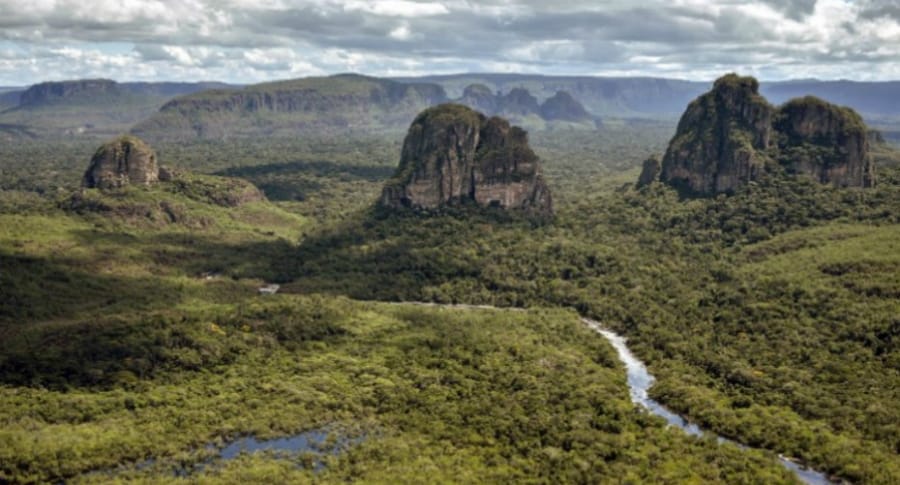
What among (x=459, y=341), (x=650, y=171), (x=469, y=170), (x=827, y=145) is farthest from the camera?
(x=650, y=171)

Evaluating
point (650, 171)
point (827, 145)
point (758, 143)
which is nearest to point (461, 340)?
point (758, 143)

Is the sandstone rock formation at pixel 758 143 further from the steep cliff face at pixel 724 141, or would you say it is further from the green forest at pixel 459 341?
the green forest at pixel 459 341

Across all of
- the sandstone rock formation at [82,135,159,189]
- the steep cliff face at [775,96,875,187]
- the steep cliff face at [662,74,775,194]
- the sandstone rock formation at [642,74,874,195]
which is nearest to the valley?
the sandstone rock formation at [82,135,159,189]

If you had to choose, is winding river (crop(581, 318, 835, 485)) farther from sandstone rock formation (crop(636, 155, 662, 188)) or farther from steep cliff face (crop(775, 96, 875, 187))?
sandstone rock formation (crop(636, 155, 662, 188))

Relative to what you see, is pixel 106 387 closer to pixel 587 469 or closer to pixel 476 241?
pixel 587 469

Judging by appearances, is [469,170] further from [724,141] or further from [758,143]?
[758,143]
